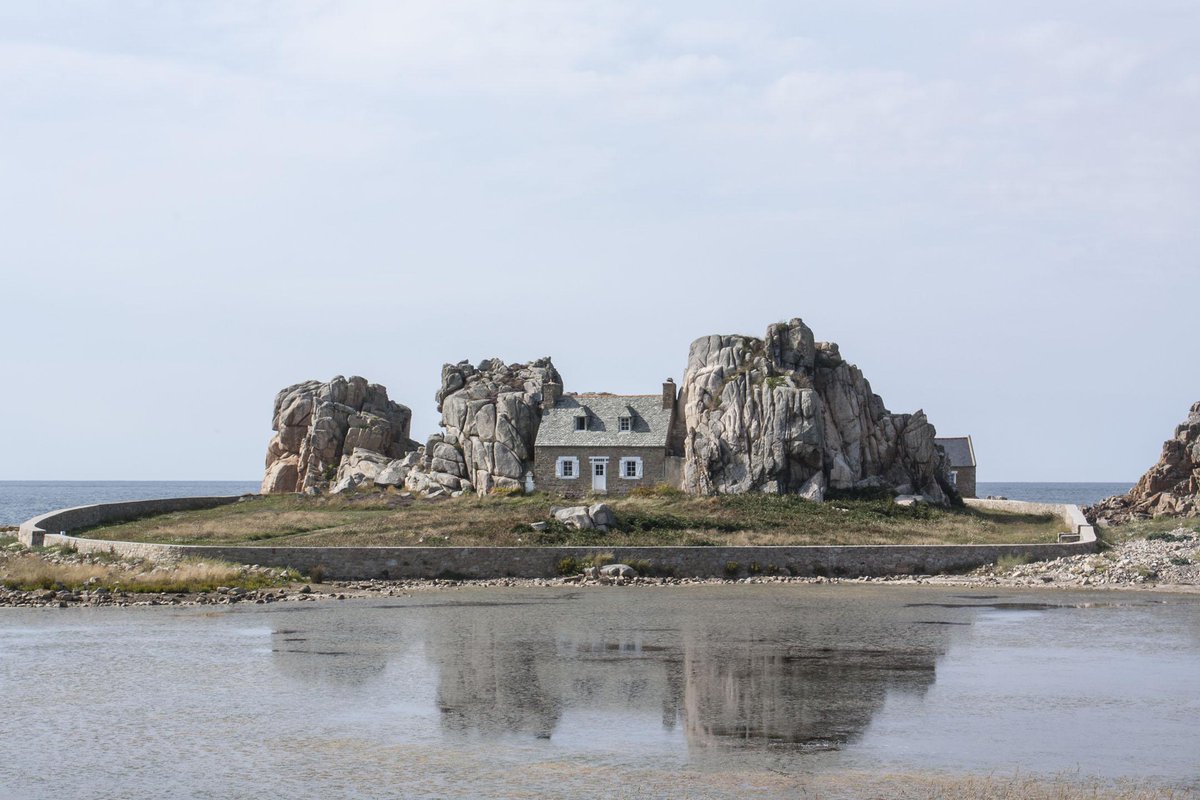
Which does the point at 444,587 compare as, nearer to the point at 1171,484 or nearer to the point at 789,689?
the point at 789,689

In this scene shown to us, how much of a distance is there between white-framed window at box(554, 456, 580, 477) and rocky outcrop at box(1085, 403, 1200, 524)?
32.7m

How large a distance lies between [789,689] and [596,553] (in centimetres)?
2414

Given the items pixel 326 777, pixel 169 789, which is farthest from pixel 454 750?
pixel 169 789

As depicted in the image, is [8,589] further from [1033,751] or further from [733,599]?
[1033,751]

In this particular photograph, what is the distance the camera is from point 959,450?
91500 millimetres

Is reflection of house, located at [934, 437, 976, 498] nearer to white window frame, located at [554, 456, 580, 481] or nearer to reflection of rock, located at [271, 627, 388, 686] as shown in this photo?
white window frame, located at [554, 456, 580, 481]

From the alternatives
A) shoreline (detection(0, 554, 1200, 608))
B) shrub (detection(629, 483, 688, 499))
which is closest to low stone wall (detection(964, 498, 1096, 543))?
shoreline (detection(0, 554, 1200, 608))

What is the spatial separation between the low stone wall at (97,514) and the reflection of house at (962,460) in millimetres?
48500

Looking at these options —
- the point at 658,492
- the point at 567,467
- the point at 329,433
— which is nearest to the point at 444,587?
the point at 658,492

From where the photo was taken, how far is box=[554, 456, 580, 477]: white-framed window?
70.4m

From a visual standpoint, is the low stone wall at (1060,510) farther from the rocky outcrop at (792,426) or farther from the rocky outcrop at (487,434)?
the rocky outcrop at (487,434)

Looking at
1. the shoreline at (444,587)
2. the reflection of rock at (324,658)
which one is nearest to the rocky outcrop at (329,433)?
the shoreline at (444,587)

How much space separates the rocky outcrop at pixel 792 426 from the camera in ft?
216

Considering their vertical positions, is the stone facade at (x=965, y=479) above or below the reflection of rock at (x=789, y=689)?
above
